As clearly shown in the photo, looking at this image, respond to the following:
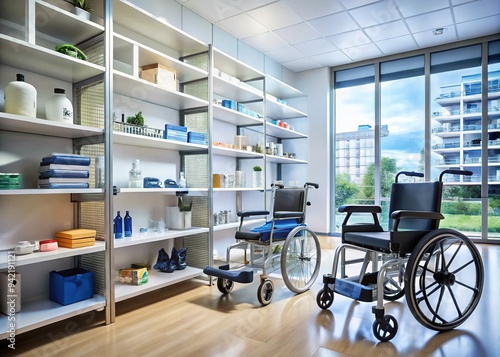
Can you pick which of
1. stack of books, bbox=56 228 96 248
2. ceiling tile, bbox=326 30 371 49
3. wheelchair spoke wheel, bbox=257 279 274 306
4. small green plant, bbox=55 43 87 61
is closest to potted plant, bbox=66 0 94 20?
small green plant, bbox=55 43 87 61

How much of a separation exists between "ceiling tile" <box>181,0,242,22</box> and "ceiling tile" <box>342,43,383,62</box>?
83.9 inches

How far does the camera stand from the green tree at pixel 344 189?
5832 mm

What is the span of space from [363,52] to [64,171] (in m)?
4.76

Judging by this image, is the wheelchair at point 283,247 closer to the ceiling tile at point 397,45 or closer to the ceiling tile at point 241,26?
the ceiling tile at point 241,26

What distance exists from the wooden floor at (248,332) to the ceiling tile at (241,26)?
316 cm

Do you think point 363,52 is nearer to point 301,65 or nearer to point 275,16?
point 301,65

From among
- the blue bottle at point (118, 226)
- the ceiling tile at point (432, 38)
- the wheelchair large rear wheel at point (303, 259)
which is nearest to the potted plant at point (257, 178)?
the wheelchair large rear wheel at point (303, 259)

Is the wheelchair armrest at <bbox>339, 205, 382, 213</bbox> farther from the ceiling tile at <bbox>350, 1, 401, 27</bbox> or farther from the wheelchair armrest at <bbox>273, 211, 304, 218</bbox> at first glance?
the ceiling tile at <bbox>350, 1, 401, 27</bbox>

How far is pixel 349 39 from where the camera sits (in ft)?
15.4

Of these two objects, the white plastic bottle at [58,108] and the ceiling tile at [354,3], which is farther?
the ceiling tile at [354,3]

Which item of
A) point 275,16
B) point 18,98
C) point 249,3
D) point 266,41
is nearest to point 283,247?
point 18,98

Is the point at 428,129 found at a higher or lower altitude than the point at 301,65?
lower

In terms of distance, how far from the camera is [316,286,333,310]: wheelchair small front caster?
2451mm

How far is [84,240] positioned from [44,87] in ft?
3.73
